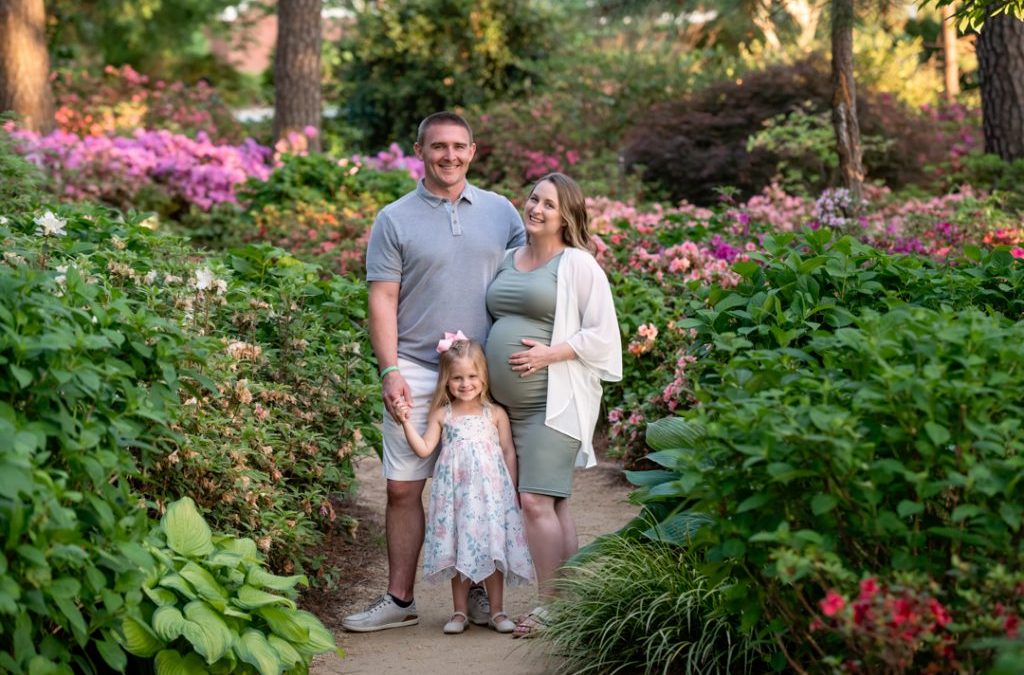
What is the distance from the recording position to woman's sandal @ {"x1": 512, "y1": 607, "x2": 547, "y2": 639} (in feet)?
14.9

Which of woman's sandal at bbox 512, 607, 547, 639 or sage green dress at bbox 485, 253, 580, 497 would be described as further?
sage green dress at bbox 485, 253, 580, 497

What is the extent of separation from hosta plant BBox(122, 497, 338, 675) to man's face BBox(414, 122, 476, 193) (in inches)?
64.0

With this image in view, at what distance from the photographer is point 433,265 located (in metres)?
4.91

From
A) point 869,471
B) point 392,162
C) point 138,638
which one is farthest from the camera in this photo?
point 392,162

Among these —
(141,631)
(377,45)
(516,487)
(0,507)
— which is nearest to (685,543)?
(516,487)

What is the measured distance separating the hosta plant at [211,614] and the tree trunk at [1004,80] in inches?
357

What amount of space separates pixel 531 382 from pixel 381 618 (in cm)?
112

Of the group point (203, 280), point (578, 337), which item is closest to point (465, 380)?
point (578, 337)

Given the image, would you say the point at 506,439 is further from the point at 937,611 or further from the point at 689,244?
the point at 689,244

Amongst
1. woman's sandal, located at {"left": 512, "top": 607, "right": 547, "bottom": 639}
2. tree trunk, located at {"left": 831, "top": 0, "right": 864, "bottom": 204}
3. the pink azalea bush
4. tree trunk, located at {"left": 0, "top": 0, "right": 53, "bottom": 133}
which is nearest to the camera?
woman's sandal, located at {"left": 512, "top": 607, "right": 547, "bottom": 639}

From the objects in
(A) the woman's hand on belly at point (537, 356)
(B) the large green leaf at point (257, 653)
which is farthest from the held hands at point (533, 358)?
(B) the large green leaf at point (257, 653)

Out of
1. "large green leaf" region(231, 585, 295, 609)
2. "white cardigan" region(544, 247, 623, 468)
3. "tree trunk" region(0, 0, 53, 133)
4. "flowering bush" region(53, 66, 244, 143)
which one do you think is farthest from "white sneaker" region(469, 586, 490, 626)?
"flowering bush" region(53, 66, 244, 143)

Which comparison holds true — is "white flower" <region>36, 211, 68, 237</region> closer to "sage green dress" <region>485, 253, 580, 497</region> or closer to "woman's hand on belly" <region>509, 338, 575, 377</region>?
"sage green dress" <region>485, 253, 580, 497</region>

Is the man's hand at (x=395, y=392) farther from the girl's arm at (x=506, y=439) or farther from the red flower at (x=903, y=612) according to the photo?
the red flower at (x=903, y=612)
